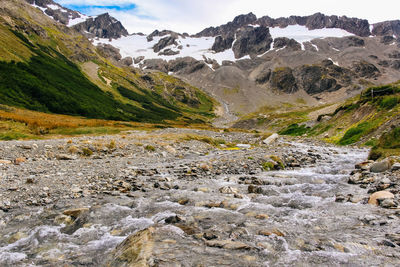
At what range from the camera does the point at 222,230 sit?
9711 mm

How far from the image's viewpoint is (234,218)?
11.0 meters

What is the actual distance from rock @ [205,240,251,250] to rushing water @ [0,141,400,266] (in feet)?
0.59

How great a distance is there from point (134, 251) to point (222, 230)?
3767mm

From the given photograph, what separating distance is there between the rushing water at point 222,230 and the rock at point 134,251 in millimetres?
363

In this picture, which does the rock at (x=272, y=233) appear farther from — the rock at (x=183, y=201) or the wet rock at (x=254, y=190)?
the wet rock at (x=254, y=190)

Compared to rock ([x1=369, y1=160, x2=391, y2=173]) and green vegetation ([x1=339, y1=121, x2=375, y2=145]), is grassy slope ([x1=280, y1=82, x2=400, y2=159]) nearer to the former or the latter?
green vegetation ([x1=339, y1=121, x2=375, y2=145])

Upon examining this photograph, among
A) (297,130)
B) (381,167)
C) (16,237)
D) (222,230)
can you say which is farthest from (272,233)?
(297,130)

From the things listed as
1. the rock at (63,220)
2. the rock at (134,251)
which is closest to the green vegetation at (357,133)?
the rock at (134,251)

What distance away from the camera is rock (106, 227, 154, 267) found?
7.11 metres

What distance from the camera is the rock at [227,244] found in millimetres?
8273

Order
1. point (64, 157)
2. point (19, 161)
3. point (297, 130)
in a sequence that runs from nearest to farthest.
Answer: point (19, 161) → point (64, 157) → point (297, 130)

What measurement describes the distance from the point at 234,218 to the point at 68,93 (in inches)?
5139

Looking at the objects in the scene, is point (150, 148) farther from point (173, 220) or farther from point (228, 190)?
point (173, 220)

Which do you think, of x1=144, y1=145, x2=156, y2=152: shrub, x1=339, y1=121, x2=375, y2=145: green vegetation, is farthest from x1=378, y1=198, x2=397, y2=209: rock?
x1=339, y1=121, x2=375, y2=145: green vegetation
